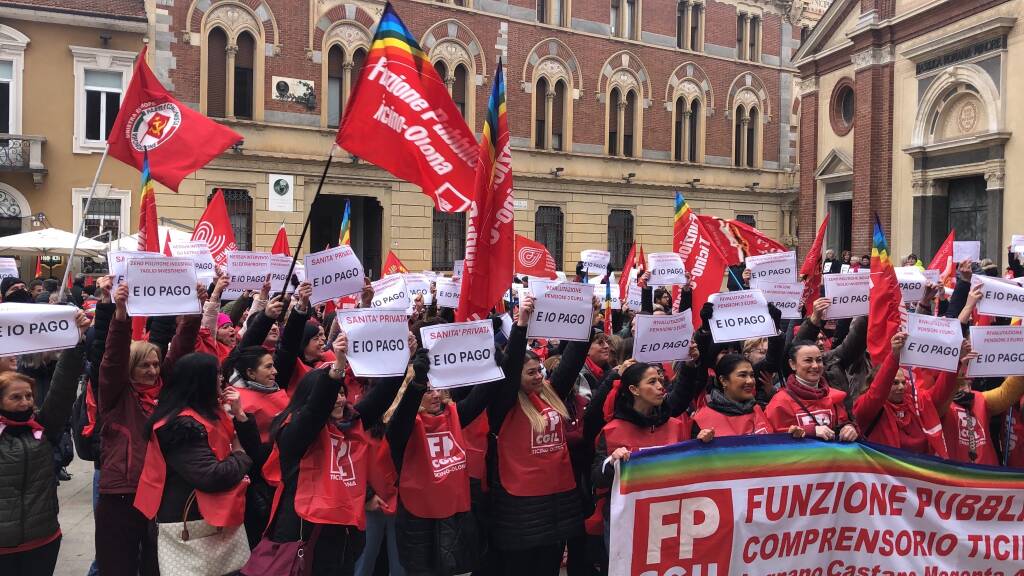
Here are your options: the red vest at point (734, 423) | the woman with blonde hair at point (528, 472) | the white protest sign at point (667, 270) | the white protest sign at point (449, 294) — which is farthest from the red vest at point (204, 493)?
the white protest sign at point (667, 270)

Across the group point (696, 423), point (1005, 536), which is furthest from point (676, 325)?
point (1005, 536)

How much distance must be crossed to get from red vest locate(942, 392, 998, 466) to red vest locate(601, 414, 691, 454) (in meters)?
1.91

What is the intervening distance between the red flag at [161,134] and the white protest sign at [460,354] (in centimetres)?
460

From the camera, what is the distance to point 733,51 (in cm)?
3484

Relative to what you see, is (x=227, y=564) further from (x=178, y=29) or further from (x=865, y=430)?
(x=178, y=29)

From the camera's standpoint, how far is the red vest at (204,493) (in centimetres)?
444

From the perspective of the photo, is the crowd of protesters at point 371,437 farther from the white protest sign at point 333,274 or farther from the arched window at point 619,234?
the arched window at point 619,234

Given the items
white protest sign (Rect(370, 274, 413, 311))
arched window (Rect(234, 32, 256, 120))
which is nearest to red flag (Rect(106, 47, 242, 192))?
white protest sign (Rect(370, 274, 413, 311))

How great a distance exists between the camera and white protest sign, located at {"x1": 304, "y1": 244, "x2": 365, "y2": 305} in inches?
225

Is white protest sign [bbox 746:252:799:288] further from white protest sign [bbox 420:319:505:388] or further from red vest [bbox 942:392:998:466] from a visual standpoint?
white protest sign [bbox 420:319:505:388]

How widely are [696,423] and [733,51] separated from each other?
3206 cm

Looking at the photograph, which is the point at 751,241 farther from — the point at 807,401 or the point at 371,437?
the point at 371,437

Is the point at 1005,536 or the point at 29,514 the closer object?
the point at 29,514

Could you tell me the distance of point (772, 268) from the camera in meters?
9.11
